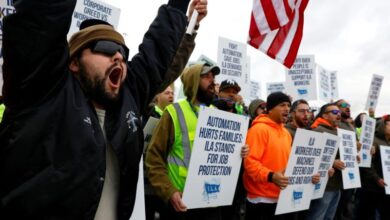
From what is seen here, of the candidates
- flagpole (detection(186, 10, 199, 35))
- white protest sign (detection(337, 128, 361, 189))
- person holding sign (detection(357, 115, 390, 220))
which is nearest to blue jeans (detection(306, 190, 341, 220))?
white protest sign (detection(337, 128, 361, 189))

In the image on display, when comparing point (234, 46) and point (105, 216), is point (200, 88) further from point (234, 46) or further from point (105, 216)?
point (234, 46)

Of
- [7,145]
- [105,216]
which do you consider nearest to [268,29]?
[105,216]

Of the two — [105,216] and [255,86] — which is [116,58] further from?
[255,86]

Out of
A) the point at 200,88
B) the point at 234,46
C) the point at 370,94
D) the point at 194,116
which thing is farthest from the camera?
→ the point at 370,94

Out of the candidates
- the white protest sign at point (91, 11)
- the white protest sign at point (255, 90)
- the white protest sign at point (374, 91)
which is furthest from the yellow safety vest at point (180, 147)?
the white protest sign at point (374, 91)

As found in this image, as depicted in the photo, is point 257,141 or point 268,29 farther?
point 257,141

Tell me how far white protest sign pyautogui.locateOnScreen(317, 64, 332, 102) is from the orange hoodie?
20.1ft

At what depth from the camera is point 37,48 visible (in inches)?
46.2

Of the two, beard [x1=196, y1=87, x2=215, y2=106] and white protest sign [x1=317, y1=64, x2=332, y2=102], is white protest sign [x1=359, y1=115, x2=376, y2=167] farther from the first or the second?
beard [x1=196, y1=87, x2=215, y2=106]

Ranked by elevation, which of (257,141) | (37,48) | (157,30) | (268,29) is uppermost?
(268,29)

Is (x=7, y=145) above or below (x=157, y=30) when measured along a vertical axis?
below

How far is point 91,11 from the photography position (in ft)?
13.6

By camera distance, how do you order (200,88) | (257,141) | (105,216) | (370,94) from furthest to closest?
(370,94) < (257,141) < (200,88) < (105,216)

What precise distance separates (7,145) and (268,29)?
9.48ft
